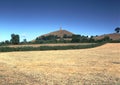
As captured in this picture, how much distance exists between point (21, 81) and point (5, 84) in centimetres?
139

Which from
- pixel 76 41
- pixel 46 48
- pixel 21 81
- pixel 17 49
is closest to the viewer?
pixel 21 81

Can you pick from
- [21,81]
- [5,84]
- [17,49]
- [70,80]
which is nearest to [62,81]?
[70,80]

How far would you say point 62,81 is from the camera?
1606 centimetres

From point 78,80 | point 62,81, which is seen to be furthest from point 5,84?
point 78,80

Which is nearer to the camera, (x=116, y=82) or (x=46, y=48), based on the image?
(x=116, y=82)

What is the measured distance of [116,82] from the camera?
1566cm

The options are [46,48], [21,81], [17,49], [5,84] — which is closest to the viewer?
[5,84]

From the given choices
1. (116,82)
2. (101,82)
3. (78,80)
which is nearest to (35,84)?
(78,80)

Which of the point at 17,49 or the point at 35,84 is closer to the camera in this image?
Result: the point at 35,84

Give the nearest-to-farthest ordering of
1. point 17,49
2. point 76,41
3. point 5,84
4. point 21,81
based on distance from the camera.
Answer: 1. point 5,84
2. point 21,81
3. point 17,49
4. point 76,41

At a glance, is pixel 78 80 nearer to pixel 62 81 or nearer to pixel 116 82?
pixel 62 81

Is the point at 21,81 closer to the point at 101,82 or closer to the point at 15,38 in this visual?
the point at 101,82

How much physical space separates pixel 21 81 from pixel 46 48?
189 ft

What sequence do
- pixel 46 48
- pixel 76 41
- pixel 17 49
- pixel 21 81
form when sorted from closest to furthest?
pixel 21 81 → pixel 17 49 → pixel 46 48 → pixel 76 41
